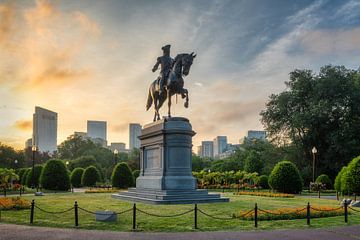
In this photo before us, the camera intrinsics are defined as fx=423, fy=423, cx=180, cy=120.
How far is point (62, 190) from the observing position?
158 ft

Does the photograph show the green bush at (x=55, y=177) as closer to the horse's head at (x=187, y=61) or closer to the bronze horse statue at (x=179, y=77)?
the bronze horse statue at (x=179, y=77)

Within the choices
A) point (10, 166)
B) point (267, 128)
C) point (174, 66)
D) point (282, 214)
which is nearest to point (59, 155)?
point (10, 166)

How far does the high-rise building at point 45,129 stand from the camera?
572 ft

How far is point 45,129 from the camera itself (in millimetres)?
179375

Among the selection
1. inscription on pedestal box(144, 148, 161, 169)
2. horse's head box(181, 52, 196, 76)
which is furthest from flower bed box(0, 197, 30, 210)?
horse's head box(181, 52, 196, 76)

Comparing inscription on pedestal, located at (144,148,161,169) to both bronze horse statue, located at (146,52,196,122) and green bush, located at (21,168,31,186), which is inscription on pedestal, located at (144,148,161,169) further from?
green bush, located at (21,168,31,186)

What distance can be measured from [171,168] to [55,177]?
972 inches

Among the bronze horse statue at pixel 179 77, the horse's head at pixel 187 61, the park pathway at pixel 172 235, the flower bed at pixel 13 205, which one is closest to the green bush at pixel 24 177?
the bronze horse statue at pixel 179 77

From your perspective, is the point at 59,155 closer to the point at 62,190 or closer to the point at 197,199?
the point at 62,190

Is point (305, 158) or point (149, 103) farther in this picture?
point (305, 158)

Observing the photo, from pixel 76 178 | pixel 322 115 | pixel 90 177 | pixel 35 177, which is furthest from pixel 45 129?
pixel 322 115

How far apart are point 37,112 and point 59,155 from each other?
51403 mm

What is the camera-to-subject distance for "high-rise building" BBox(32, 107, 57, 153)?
174m

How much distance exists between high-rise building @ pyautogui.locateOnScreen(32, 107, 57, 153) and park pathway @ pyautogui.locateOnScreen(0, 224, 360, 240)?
534 feet
